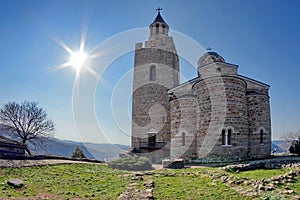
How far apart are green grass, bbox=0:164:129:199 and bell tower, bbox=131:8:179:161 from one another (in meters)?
13.8

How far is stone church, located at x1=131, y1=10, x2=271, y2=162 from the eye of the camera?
19266 mm

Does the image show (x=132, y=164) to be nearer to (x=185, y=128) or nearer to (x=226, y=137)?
(x=185, y=128)

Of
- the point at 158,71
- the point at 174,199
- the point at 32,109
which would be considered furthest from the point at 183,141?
the point at 32,109

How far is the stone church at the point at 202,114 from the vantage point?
19266 millimetres

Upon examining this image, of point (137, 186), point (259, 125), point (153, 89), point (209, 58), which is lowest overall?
point (137, 186)

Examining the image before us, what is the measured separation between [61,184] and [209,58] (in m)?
21.2

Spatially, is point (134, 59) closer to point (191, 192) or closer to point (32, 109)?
point (32, 109)

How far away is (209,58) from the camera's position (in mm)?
27344

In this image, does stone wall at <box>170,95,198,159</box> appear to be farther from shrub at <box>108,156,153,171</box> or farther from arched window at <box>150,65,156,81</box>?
arched window at <box>150,65,156,81</box>

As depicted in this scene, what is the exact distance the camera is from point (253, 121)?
21.9 m

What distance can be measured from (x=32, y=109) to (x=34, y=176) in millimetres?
22211

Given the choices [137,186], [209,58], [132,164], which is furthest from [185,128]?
A: [137,186]

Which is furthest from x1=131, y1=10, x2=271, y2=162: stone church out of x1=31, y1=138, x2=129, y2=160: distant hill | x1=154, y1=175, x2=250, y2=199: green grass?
x1=154, y1=175, x2=250, y2=199: green grass

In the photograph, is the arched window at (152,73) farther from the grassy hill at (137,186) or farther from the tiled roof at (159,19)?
the grassy hill at (137,186)
